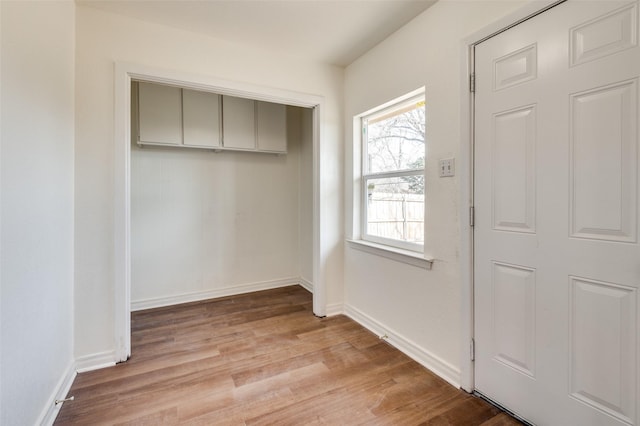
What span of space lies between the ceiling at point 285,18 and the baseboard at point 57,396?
2459 millimetres

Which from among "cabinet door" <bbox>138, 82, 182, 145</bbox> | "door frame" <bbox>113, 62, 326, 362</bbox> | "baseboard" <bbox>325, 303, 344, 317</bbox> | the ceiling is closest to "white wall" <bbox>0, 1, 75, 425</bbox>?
"door frame" <bbox>113, 62, 326, 362</bbox>

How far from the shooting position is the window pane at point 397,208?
7.22 ft

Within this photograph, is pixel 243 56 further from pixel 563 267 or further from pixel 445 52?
pixel 563 267

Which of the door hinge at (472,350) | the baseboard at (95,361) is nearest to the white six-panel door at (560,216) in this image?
the door hinge at (472,350)

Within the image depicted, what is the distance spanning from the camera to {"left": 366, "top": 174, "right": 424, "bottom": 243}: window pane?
7.22ft

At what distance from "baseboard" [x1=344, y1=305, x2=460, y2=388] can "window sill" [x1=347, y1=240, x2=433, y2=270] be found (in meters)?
0.61

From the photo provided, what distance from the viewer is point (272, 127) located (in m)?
3.61

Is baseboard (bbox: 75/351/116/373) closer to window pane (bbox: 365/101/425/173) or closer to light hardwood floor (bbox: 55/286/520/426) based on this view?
light hardwood floor (bbox: 55/286/520/426)

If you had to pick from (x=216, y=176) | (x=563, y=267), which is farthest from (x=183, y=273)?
(x=563, y=267)

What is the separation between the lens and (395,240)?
2.45m

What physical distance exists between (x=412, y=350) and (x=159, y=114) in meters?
3.30

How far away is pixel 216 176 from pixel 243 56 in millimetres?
1517

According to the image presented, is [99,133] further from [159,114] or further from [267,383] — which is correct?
[267,383]

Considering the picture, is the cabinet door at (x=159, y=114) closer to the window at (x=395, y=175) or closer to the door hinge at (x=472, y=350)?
the window at (x=395, y=175)
